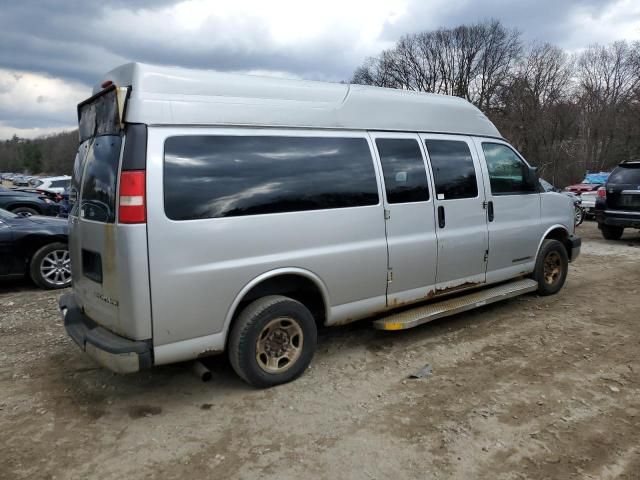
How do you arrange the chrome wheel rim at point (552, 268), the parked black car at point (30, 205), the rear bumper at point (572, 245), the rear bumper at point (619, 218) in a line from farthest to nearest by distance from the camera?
the parked black car at point (30, 205)
the rear bumper at point (619, 218)
the rear bumper at point (572, 245)
the chrome wheel rim at point (552, 268)

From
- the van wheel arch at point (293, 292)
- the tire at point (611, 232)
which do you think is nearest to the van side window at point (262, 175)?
the van wheel arch at point (293, 292)

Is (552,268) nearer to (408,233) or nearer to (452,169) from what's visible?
(452,169)

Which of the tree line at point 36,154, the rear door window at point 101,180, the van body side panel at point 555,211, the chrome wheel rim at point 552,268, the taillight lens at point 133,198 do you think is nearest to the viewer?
the taillight lens at point 133,198

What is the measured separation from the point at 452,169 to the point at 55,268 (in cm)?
577

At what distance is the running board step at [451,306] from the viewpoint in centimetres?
448

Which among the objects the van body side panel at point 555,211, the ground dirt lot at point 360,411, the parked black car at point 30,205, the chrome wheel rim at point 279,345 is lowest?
the ground dirt lot at point 360,411

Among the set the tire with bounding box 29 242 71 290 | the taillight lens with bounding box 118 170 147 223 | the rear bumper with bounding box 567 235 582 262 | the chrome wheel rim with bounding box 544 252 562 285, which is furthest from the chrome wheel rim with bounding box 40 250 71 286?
the rear bumper with bounding box 567 235 582 262

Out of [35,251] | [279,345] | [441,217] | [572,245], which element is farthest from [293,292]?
[35,251]

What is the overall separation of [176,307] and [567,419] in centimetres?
280

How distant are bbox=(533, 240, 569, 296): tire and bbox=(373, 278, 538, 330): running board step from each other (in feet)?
0.88

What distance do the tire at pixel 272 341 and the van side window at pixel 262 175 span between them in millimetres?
743

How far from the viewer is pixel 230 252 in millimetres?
3467

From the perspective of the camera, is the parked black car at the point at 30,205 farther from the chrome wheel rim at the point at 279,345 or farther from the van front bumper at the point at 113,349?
the chrome wheel rim at the point at 279,345

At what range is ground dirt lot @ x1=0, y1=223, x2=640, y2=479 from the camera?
2912 millimetres
